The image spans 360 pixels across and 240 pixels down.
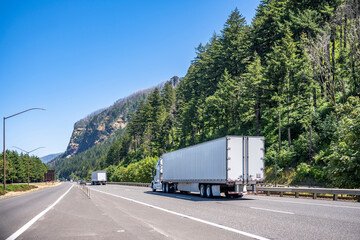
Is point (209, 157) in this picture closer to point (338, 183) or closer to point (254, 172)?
point (254, 172)

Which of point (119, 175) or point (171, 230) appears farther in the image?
point (119, 175)

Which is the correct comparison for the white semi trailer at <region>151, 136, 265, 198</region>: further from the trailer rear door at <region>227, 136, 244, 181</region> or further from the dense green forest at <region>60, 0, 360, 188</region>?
the dense green forest at <region>60, 0, 360, 188</region>

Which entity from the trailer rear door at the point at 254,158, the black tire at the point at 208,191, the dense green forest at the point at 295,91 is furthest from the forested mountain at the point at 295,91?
the black tire at the point at 208,191

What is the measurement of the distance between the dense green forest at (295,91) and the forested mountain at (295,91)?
0.09 meters

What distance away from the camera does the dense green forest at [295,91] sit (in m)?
28.8

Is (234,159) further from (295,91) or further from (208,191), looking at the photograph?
(295,91)

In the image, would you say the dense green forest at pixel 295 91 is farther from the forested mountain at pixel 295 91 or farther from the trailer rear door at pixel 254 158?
Result: the trailer rear door at pixel 254 158

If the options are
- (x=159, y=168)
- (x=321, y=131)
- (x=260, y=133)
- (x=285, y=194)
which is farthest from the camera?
(x=260, y=133)

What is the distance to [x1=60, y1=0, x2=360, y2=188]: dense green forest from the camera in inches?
1134

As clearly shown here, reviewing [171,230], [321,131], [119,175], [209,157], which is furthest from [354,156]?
[119,175]

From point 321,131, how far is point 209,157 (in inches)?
858

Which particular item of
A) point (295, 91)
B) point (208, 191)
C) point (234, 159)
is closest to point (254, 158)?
point (234, 159)

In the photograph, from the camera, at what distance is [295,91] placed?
38844 millimetres

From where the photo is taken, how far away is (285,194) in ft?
78.6
